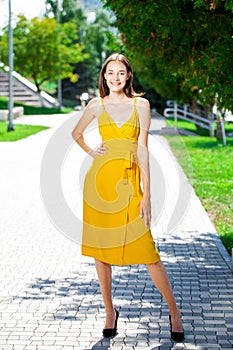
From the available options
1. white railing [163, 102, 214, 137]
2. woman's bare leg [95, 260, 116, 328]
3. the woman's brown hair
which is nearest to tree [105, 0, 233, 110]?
the woman's brown hair

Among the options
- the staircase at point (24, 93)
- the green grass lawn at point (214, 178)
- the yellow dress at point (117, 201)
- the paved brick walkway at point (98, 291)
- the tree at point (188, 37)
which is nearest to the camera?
the yellow dress at point (117, 201)

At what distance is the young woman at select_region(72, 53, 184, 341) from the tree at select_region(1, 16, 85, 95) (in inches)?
1848

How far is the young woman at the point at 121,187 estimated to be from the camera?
544 centimetres

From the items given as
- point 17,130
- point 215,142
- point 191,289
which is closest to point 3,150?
point 215,142

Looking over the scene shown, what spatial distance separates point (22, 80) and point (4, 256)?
4830 cm

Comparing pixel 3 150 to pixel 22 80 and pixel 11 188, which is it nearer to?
pixel 11 188

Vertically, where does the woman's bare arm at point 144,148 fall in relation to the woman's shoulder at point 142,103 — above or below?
below

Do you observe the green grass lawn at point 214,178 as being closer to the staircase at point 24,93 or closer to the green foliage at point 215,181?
the green foliage at point 215,181

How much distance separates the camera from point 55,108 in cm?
5431

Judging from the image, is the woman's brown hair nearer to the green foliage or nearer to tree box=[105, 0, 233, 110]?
tree box=[105, 0, 233, 110]

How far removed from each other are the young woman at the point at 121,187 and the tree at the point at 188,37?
7.74ft

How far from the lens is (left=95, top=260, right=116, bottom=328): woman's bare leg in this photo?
5.57 m

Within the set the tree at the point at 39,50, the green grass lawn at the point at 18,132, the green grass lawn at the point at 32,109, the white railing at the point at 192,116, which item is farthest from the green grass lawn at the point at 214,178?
the tree at the point at 39,50

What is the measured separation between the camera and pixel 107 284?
5609 mm
